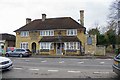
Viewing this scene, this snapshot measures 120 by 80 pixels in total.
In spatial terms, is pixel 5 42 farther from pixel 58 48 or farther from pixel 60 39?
pixel 60 39

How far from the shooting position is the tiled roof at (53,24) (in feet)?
143

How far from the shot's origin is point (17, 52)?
38.5 m

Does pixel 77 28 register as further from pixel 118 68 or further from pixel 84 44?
pixel 118 68

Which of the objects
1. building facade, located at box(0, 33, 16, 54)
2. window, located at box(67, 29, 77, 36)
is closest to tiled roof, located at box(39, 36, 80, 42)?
window, located at box(67, 29, 77, 36)

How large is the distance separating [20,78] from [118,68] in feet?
16.0

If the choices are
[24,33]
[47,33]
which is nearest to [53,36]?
[47,33]

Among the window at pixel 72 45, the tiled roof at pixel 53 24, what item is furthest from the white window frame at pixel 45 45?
the window at pixel 72 45

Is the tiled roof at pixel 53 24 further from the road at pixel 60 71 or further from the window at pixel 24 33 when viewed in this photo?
the road at pixel 60 71

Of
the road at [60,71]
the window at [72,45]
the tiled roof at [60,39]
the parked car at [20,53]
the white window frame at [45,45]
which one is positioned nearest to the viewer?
the road at [60,71]

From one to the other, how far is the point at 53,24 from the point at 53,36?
2.61 meters

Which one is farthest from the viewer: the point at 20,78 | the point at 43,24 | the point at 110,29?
the point at 110,29

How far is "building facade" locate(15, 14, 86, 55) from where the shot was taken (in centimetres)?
4244

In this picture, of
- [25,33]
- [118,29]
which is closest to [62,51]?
[25,33]

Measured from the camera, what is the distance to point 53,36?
4434 cm
